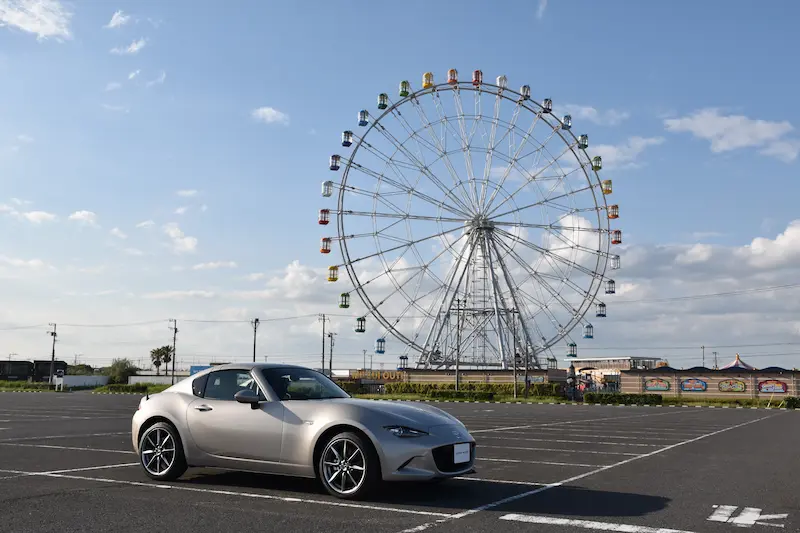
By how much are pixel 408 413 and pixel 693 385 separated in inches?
2397

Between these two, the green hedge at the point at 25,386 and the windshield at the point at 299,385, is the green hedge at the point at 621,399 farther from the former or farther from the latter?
→ the green hedge at the point at 25,386

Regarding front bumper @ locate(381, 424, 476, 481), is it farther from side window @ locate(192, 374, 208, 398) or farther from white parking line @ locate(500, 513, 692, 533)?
side window @ locate(192, 374, 208, 398)

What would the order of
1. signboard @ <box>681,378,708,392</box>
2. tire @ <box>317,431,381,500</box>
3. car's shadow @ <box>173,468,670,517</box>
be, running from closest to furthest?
car's shadow @ <box>173,468,670,517</box> < tire @ <box>317,431,381,500</box> < signboard @ <box>681,378,708,392</box>

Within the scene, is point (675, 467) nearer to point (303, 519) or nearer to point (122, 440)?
point (303, 519)

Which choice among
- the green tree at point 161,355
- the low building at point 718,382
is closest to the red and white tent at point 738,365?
the low building at point 718,382

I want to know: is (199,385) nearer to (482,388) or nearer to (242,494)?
(242,494)

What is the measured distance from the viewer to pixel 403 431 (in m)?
7.23

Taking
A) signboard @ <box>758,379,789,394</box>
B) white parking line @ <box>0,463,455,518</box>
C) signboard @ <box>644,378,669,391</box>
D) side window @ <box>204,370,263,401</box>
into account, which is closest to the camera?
white parking line @ <box>0,463,455,518</box>

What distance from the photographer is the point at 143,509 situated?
6.75 m

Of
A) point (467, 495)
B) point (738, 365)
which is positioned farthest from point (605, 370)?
point (467, 495)

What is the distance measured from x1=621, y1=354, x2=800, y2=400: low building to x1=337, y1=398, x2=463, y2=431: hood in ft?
195

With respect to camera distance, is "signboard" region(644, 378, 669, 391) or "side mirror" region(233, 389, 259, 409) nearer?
"side mirror" region(233, 389, 259, 409)

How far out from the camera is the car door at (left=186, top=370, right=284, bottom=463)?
776 cm

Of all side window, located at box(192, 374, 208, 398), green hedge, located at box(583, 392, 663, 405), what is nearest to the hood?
side window, located at box(192, 374, 208, 398)
